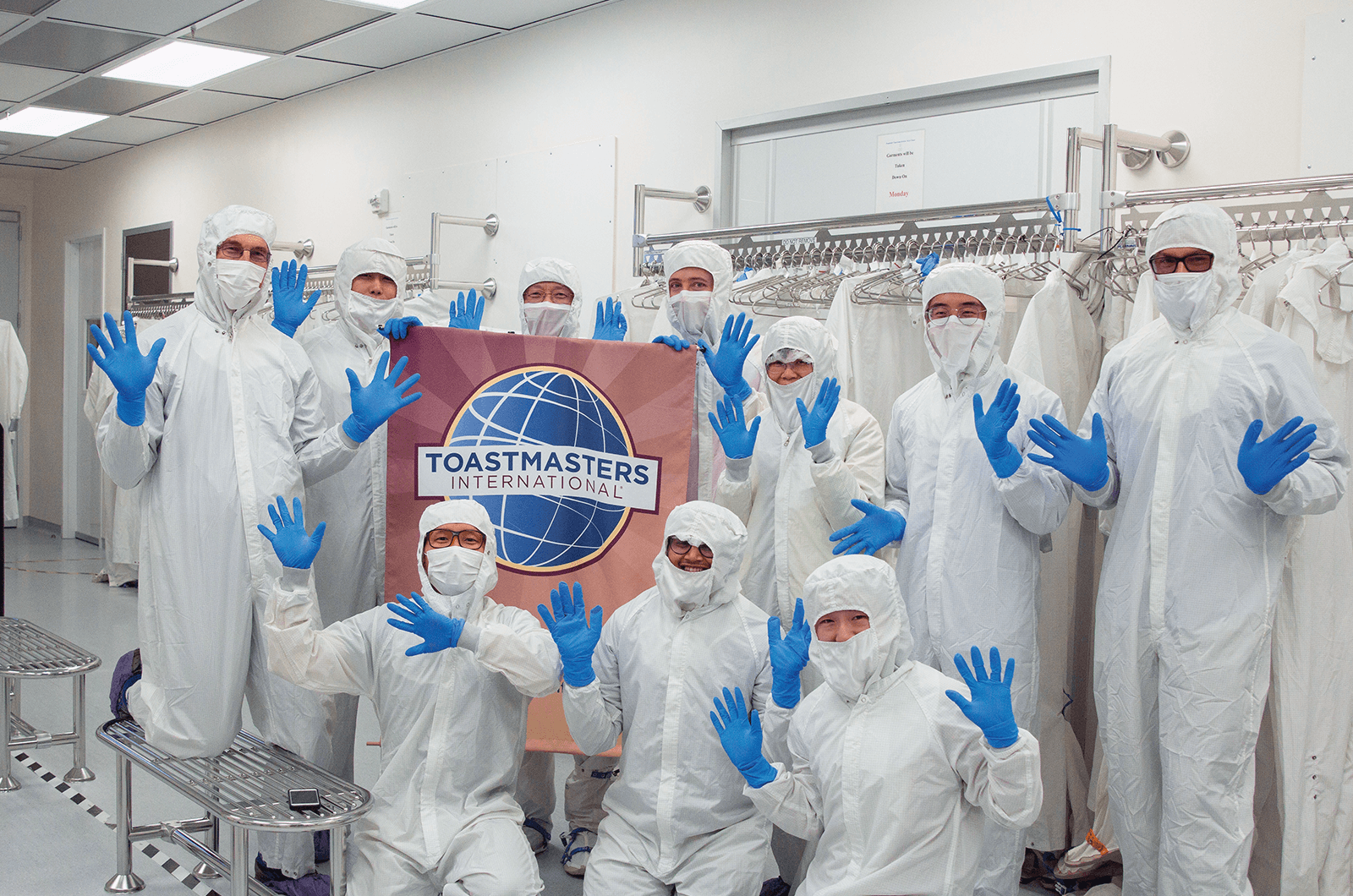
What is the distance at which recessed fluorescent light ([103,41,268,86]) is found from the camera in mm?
5418

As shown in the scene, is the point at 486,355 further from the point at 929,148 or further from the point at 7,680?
the point at 7,680

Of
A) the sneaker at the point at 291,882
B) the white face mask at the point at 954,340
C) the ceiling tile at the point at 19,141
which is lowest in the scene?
the sneaker at the point at 291,882

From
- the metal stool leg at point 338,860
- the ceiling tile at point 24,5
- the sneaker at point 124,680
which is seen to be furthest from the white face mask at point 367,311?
the ceiling tile at point 24,5

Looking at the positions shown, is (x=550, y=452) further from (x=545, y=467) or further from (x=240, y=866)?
(x=240, y=866)

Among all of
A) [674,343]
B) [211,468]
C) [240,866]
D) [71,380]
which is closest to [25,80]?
[71,380]

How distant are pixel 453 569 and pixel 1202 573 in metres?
1.52

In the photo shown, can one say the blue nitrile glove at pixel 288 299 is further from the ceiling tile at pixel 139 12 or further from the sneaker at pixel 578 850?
the ceiling tile at pixel 139 12

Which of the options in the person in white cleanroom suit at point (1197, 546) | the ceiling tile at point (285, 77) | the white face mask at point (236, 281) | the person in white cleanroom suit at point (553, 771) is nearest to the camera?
the person in white cleanroom suit at point (1197, 546)

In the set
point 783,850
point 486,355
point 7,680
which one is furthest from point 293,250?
point 783,850

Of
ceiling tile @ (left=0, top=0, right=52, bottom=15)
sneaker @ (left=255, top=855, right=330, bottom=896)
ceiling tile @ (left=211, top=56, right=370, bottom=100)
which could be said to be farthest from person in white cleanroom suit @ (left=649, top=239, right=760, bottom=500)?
ceiling tile @ (left=211, top=56, right=370, bottom=100)

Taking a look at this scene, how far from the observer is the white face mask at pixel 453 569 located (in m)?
2.40

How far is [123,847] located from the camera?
2.84 meters

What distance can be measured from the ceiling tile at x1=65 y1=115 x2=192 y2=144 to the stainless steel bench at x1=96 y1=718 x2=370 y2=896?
17.7 ft

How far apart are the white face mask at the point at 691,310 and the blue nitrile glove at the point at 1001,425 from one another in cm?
93
